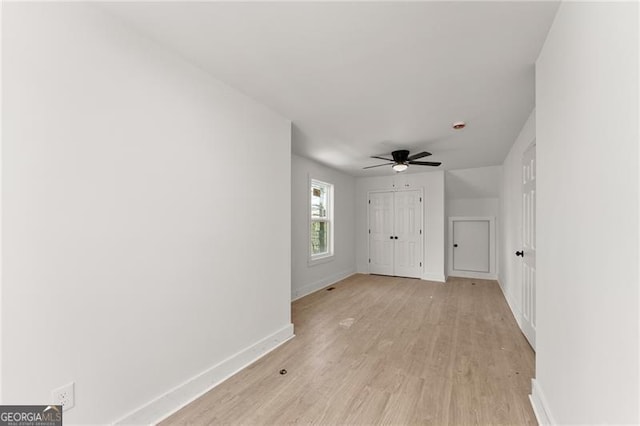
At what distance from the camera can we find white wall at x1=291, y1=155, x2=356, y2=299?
457 cm

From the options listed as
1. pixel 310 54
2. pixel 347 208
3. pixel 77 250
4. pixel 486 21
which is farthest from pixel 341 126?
pixel 347 208

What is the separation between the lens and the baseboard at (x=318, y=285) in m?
4.56

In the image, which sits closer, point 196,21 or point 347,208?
point 196,21

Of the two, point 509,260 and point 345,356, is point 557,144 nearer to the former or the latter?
point 345,356

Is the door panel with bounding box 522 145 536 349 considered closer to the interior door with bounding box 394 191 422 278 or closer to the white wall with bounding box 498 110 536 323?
the white wall with bounding box 498 110 536 323

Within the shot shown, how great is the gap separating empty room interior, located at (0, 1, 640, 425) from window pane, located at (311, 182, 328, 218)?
7.45 feet

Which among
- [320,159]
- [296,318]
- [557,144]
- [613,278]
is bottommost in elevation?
[296,318]

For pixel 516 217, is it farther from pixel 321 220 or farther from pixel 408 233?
pixel 321 220

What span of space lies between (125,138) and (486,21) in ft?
6.99

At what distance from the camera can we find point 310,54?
187cm

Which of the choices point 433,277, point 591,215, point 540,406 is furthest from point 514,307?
point 591,215

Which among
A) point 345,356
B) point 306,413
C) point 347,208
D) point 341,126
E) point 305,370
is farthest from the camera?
point 347,208

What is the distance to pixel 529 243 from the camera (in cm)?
282

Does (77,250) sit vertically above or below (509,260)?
above
